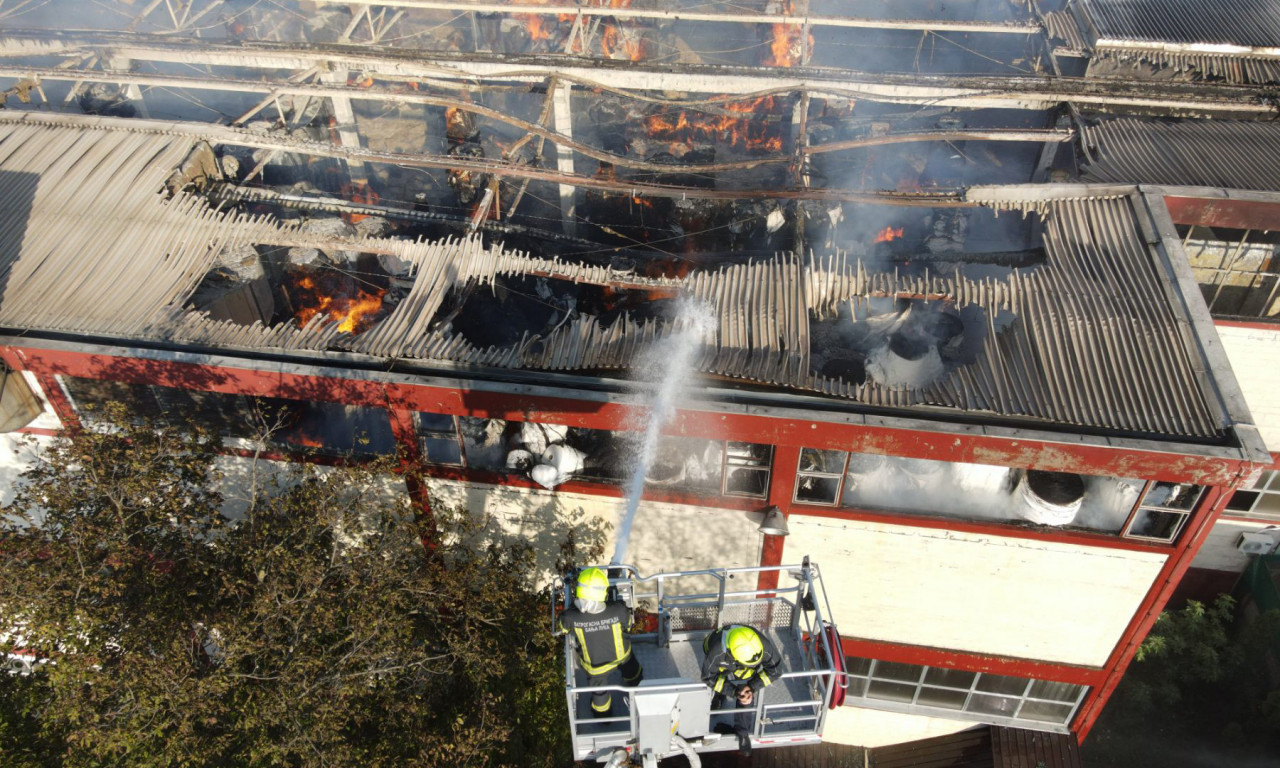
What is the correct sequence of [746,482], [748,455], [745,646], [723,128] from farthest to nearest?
[723,128] → [746,482] → [748,455] → [745,646]

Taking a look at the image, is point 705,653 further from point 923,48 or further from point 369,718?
point 923,48

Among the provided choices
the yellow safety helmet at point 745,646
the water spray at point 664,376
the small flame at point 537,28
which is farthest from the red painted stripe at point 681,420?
the small flame at point 537,28

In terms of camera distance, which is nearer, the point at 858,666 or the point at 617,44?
the point at 858,666

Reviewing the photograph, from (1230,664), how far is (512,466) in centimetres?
1812

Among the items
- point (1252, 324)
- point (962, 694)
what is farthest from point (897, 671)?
point (1252, 324)

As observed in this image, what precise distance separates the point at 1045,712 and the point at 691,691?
883 cm

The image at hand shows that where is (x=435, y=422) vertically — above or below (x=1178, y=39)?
below

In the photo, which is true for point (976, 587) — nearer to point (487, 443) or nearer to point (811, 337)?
point (811, 337)

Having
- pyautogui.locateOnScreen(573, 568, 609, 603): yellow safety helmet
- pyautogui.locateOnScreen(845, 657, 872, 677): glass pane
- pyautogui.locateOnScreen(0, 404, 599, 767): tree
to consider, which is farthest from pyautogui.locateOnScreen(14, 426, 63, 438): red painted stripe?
pyautogui.locateOnScreen(845, 657, 872, 677): glass pane

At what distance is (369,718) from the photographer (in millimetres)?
11062

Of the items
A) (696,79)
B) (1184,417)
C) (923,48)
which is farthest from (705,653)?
(923,48)

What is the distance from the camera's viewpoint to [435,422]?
41.3 feet

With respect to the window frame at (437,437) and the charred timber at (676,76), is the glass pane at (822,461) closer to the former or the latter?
the window frame at (437,437)

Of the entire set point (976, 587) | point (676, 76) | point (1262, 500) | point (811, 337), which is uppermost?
point (676, 76)
